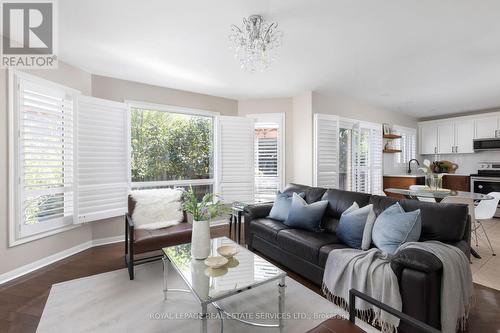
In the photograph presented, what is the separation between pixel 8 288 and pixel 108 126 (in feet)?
7.15

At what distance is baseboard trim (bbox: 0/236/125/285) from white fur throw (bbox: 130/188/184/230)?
1.04 m

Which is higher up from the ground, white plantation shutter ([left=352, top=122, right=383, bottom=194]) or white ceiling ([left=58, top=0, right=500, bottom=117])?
white ceiling ([left=58, top=0, right=500, bottom=117])

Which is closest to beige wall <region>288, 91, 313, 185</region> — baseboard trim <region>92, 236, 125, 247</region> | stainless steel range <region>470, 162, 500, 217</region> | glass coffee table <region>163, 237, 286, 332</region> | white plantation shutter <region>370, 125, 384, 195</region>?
white plantation shutter <region>370, 125, 384, 195</region>

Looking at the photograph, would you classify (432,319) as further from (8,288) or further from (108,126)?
(108,126)

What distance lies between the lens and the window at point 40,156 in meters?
2.73

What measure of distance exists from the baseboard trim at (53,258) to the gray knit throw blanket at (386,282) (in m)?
3.29

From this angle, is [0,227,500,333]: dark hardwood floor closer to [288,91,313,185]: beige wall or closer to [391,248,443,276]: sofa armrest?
[391,248,443,276]: sofa armrest

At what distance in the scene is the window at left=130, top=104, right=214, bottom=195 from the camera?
13.3ft

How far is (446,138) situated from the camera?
641 centimetres

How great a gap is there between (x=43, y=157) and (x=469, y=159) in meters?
8.94

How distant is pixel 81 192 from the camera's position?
3.30 meters

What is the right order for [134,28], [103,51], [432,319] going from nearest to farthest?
[432,319] < [134,28] < [103,51]

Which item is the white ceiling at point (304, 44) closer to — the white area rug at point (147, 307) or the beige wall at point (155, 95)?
the beige wall at point (155, 95)

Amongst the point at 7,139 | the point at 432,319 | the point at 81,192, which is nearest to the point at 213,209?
the point at 432,319
